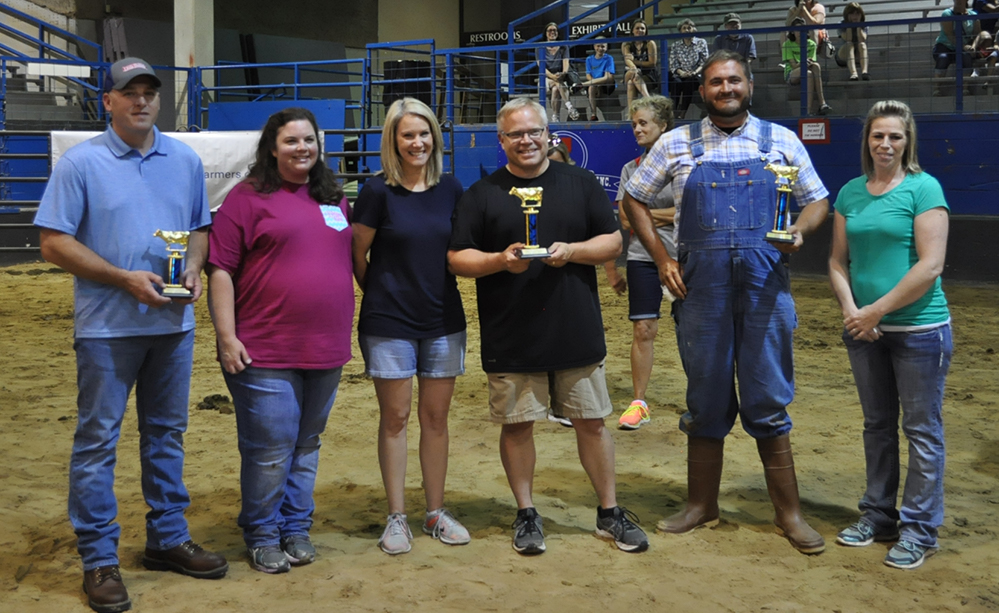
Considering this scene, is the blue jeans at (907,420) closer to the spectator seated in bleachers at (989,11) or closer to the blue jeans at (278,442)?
the blue jeans at (278,442)

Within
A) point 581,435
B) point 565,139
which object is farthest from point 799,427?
point 565,139

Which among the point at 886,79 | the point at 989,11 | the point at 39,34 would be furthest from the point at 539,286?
the point at 39,34

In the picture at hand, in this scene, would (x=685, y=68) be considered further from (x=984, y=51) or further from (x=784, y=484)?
(x=784, y=484)

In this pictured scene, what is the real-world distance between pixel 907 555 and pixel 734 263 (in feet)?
4.63

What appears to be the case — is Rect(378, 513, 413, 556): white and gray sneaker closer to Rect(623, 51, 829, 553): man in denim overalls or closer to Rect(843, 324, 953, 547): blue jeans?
Rect(623, 51, 829, 553): man in denim overalls

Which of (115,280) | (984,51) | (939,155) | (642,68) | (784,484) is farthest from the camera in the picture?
(642,68)

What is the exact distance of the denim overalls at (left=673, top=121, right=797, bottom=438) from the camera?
410 centimetres

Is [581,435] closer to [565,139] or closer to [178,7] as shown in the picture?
[565,139]

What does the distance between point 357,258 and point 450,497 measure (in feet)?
4.94

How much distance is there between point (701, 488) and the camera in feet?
14.5

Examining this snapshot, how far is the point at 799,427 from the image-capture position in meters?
6.12

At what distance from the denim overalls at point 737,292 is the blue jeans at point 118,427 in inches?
86.3

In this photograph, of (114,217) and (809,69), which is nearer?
(114,217)

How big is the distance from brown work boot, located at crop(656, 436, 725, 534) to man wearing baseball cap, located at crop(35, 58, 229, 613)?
2297 mm
